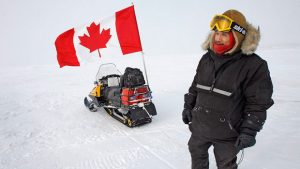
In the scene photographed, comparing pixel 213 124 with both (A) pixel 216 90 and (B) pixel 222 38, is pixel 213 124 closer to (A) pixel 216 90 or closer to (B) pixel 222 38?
(A) pixel 216 90

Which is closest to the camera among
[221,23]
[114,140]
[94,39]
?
[221,23]

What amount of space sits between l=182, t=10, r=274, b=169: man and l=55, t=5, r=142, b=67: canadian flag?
4115 mm

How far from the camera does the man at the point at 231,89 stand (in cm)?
223

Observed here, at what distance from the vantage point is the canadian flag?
6480mm

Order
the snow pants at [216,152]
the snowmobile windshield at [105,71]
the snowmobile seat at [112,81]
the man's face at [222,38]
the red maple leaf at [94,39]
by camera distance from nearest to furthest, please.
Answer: the man's face at [222,38] → the snow pants at [216,152] → the red maple leaf at [94,39] → the snowmobile seat at [112,81] → the snowmobile windshield at [105,71]

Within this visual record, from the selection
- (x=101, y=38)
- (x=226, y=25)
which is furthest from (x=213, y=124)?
(x=101, y=38)

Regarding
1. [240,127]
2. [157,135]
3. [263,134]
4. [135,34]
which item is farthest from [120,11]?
[240,127]

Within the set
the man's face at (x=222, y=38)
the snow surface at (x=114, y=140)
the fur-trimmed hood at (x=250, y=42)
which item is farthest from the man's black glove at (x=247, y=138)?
the snow surface at (x=114, y=140)

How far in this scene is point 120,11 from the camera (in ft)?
21.4

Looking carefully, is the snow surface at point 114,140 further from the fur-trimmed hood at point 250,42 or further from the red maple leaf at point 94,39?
the fur-trimmed hood at point 250,42

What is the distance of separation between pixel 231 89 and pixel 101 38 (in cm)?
513

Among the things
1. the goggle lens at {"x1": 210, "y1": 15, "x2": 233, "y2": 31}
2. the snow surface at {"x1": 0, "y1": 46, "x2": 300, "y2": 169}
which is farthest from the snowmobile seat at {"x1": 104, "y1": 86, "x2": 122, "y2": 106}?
the goggle lens at {"x1": 210, "y1": 15, "x2": 233, "y2": 31}

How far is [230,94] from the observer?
2.31 metres

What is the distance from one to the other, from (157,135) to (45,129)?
291 centimetres
